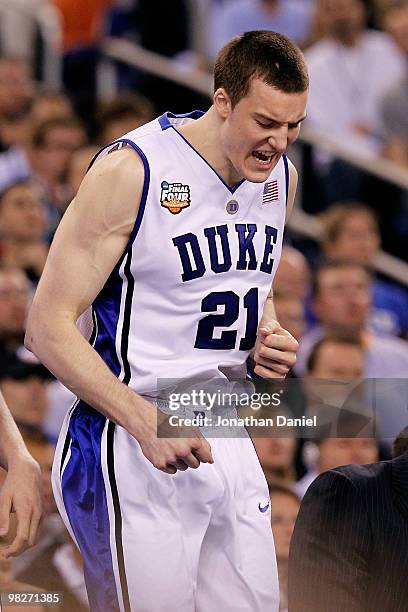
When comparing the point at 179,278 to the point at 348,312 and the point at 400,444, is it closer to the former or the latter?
the point at 400,444

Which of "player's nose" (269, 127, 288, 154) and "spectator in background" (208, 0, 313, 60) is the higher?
"spectator in background" (208, 0, 313, 60)

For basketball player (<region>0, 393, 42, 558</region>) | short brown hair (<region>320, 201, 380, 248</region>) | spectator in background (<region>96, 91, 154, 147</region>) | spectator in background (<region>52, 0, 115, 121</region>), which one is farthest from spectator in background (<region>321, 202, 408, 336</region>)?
basketball player (<region>0, 393, 42, 558</region>)

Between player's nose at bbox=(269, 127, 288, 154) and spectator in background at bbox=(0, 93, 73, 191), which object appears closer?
player's nose at bbox=(269, 127, 288, 154)

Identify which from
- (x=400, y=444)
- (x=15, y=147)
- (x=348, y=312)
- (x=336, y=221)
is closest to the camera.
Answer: (x=400, y=444)

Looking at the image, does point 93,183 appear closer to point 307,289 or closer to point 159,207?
point 159,207

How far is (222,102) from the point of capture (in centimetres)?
317

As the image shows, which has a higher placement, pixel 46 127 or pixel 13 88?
pixel 13 88

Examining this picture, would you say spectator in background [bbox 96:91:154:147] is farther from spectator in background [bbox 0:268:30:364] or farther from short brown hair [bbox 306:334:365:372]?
short brown hair [bbox 306:334:365:372]

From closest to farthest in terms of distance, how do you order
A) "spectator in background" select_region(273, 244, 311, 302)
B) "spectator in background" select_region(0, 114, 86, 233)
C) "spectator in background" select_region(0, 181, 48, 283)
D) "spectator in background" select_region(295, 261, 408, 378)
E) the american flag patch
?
the american flag patch, "spectator in background" select_region(273, 244, 311, 302), "spectator in background" select_region(295, 261, 408, 378), "spectator in background" select_region(0, 181, 48, 283), "spectator in background" select_region(0, 114, 86, 233)

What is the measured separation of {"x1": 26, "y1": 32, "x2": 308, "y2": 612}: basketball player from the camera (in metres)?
3.08

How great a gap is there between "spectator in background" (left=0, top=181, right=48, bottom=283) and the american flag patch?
326 centimetres

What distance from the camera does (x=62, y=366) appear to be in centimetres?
306

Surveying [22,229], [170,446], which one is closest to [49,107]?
[22,229]

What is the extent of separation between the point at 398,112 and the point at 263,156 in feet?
16.0
